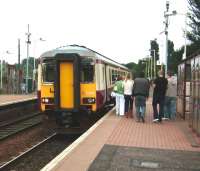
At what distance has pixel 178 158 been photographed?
1031 centimetres

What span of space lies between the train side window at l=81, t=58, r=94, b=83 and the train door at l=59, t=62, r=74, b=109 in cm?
56

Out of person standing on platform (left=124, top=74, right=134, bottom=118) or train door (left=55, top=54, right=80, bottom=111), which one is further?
person standing on platform (left=124, top=74, right=134, bottom=118)

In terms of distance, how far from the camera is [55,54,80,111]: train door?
1797cm

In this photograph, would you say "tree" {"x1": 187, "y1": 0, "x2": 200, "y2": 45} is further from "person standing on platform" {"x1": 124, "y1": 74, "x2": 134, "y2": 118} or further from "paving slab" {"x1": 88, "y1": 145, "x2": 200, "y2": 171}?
"paving slab" {"x1": 88, "y1": 145, "x2": 200, "y2": 171}

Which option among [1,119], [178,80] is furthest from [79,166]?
[1,119]

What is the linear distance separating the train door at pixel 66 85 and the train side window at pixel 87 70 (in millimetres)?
565

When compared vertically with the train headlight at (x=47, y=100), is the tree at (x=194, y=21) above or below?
above

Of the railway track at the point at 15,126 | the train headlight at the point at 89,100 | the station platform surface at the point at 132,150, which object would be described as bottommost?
the railway track at the point at 15,126

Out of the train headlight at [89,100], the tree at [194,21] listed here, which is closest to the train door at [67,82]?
the train headlight at [89,100]

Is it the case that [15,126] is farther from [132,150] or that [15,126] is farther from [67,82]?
[132,150]

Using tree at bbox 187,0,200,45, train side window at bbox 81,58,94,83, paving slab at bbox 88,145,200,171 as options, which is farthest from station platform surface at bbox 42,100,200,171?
tree at bbox 187,0,200,45

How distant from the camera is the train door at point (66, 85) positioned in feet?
59.2

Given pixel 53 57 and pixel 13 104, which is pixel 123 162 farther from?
pixel 13 104

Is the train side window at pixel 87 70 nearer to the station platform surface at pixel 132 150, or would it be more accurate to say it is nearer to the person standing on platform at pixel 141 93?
the person standing on platform at pixel 141 93
